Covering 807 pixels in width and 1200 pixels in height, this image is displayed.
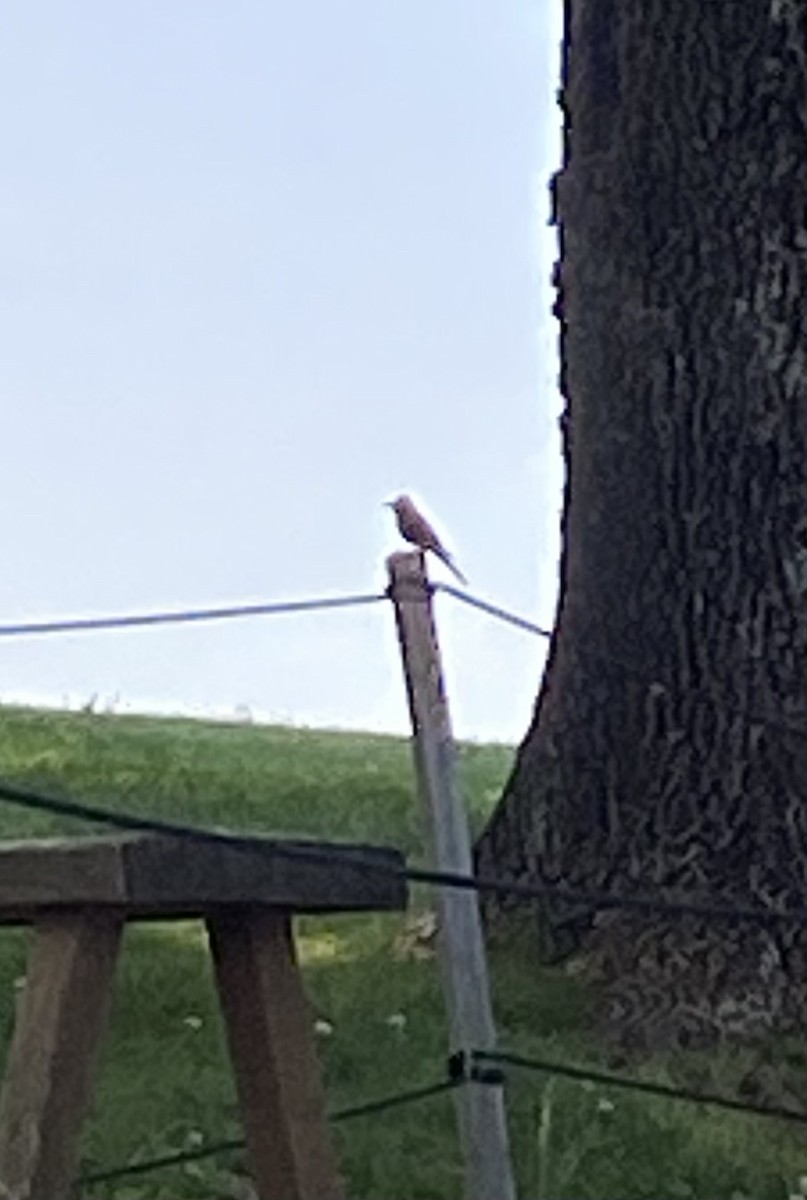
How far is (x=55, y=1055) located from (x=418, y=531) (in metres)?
0.84

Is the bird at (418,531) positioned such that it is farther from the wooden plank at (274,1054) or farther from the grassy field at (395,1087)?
the grassy field at (395,1087)

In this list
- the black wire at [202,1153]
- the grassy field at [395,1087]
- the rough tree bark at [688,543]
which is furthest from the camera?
the rough tree bark at [688,543]

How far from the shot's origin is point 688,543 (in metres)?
5.68

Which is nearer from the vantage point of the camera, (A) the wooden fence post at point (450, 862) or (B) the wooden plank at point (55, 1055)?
(B) the wooden plank at point (55, 1055)

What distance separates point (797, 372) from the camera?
5.64 metres

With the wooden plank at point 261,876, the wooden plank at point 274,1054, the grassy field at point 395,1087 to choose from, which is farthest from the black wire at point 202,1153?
the wooden plank at point 261,876

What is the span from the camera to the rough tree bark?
18.0 feet

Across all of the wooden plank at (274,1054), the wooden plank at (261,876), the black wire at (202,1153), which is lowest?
the black wire at (202,1153)

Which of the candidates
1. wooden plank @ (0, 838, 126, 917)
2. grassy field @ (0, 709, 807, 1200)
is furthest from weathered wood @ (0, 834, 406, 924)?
grassy field @ (0, 709, 807, 1200)

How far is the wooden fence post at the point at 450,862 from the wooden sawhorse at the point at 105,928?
0.14 meters

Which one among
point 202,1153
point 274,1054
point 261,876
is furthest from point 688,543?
point 261,876

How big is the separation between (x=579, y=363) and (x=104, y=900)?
2.67m

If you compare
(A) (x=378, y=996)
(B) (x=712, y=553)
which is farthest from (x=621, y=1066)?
(B) (x=712, y=553)

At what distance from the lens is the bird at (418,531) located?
13.0ft
